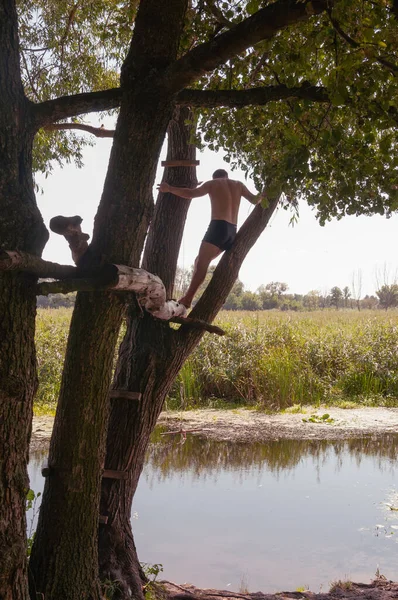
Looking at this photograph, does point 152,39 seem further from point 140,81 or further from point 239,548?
point 239,548

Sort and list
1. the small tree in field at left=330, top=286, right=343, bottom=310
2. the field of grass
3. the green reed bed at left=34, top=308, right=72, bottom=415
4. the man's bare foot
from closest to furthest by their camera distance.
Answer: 1. the man's bare foot
2. the green reed bed at left=34, top=308, right=72, bottom=415
3. the field of grass
4. the small tree in field at left=330, top=286, right=343, bottom=310

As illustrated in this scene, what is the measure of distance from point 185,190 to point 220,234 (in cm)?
67

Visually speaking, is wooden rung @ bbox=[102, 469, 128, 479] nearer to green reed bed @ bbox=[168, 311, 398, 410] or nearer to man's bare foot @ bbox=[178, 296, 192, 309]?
man's bare foot @ bbox=[178, 296, 192, 309]

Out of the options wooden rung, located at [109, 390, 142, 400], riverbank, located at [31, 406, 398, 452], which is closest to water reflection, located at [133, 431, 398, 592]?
riverbank, located at [31, 406, 398, 452]

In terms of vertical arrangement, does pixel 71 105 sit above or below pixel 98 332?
above

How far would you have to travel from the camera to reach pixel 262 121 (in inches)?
171

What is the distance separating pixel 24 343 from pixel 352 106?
2.12 metres

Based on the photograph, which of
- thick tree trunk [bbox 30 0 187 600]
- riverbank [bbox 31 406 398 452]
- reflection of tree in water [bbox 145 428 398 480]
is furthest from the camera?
riverbank [bbox 31 406 398 452]

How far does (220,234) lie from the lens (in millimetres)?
5305

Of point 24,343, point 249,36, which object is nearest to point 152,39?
point 249,36

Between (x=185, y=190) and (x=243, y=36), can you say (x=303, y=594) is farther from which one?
(x=243, y=36)

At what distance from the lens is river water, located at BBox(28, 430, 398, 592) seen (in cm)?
533

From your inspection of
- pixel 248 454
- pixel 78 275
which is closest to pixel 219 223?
pixel 78 275

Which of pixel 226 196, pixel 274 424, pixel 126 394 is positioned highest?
pixel 226 196
